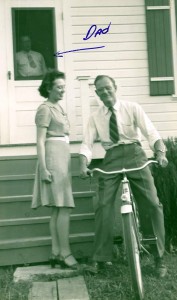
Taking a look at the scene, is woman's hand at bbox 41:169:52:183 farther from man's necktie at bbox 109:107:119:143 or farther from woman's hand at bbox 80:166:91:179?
man's necktie at bbox 109:107:119:143

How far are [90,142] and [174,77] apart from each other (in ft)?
10.9

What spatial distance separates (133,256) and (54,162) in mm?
1328

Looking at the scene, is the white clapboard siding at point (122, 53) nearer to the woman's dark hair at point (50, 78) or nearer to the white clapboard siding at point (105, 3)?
the white clapboard siding at point (105, 3)

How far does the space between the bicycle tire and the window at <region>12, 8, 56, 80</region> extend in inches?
155

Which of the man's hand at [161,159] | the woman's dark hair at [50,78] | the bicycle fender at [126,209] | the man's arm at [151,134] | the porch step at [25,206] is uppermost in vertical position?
the woman's dark hair at [50,78]

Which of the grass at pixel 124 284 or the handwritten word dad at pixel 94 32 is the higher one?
the handwritten word dad at pixel 94 32

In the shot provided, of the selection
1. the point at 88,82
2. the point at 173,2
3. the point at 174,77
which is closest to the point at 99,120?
the point at 88,82

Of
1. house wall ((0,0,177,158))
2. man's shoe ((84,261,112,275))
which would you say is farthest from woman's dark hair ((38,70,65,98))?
house wall ((0,0,177,158))

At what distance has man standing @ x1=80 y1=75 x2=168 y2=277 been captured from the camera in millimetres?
4355

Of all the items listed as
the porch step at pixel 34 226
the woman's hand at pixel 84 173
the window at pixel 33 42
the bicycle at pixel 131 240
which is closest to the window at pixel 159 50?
the window at pixel 33 42

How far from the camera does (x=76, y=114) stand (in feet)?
23.8

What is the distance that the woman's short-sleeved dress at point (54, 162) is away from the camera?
465cm

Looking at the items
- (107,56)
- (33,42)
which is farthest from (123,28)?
(33,42)

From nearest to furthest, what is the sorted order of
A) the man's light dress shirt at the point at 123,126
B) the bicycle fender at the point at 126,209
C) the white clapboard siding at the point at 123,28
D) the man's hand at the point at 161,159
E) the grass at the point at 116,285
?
the bicycle fender at the point at 126,209
the grass at the point at 116,285
the man's hand at the point at 161,159
the man's light dress shirt at the point at 123,126
the white clapboard siding at the point at 123,28
